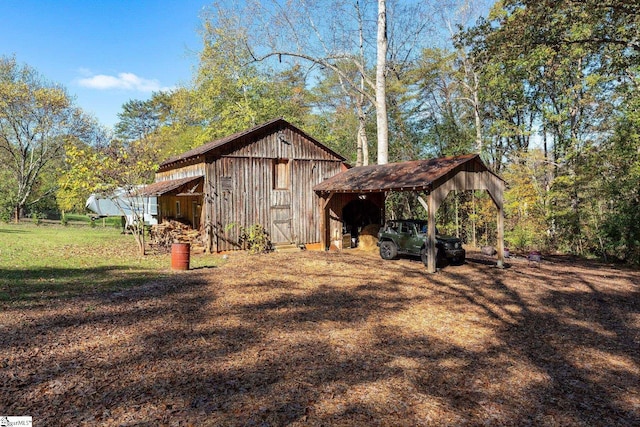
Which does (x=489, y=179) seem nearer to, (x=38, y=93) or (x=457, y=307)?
(x=457, y=307)

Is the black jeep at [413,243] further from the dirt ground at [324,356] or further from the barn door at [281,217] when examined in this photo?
the barn door at [281,217]

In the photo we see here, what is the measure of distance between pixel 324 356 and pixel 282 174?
13.7m

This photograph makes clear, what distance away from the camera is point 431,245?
42.1ft

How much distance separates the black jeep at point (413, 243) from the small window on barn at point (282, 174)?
18.7 feet

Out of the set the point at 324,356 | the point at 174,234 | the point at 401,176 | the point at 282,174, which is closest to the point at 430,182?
the point at 401,176

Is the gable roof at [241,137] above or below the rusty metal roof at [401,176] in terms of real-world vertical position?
above

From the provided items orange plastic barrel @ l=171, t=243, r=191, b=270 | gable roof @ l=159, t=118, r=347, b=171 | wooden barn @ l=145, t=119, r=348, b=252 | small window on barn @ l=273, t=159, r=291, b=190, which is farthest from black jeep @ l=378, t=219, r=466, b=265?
orange plastic barrel @ l=171, t=243, r=191, b=270

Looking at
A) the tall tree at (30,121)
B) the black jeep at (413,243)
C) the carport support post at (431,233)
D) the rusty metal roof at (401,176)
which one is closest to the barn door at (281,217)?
the rusty metal roof at (401,176)

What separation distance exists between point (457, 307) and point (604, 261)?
13464mm

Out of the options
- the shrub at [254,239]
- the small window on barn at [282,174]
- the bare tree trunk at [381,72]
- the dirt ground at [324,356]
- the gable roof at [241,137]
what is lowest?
the dirt ground at [324,356]

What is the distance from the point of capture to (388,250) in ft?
51.6

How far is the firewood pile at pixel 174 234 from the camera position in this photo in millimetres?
18391

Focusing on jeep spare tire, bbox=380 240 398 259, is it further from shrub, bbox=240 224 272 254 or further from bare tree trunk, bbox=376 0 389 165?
bare tree trunk, bbox=376 0 389 165

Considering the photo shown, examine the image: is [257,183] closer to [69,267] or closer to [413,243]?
[413,243]
